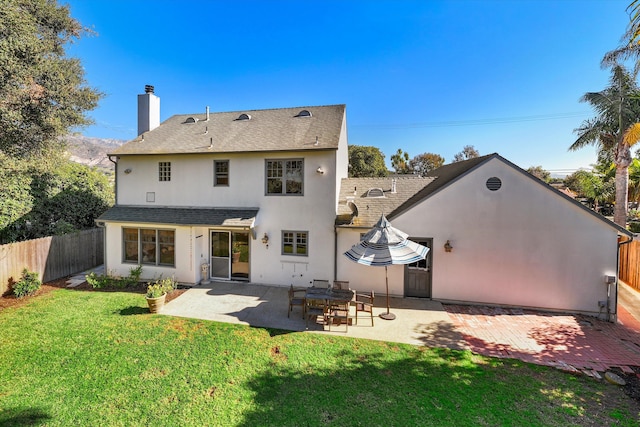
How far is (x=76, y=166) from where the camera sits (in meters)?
17.2

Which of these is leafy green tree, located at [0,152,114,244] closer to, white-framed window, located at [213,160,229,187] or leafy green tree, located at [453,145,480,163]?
white-framed window, located at [213,160,229,187]

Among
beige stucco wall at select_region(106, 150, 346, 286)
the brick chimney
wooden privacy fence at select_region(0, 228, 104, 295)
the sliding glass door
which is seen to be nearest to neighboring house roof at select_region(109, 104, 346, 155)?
beige stucco wall at select_region(106, 150, 346, 286)

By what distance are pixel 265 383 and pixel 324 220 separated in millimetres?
6831

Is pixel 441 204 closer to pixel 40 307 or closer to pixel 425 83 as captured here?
pixel 425 83

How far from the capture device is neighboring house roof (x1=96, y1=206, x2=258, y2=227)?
11.5 meters

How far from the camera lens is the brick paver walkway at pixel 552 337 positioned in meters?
6.81

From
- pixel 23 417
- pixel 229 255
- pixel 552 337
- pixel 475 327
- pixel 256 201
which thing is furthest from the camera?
pixel 229 255

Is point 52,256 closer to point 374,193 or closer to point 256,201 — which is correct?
point 256,201

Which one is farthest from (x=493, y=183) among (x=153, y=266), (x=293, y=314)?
A: (x=153, y=266)

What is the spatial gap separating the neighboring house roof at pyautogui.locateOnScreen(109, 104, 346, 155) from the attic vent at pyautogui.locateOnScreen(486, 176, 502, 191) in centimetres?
613

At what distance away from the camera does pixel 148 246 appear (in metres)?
12.6

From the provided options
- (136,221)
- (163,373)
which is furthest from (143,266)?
(163,373)

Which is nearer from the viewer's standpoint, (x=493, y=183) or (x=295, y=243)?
(x=493, y=183)

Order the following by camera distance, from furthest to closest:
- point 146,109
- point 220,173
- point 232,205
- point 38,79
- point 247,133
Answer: point 146,109 < point 247,133 < point 38,79 < point 220,173 < point 232,205
